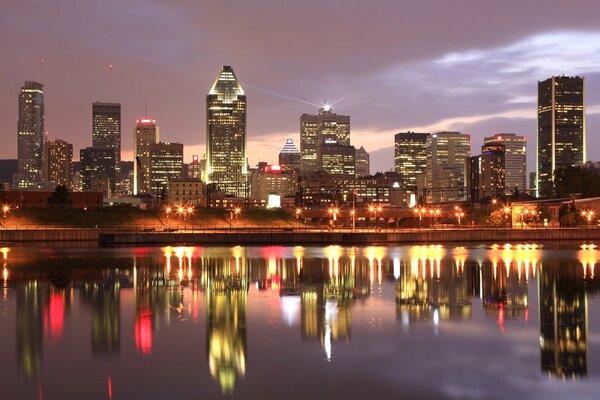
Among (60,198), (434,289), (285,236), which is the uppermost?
(60,198)

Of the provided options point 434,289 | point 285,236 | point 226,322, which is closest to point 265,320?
point 226,322

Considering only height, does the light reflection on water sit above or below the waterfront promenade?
below

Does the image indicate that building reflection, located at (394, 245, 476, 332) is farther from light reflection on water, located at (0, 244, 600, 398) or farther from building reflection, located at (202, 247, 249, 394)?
building reflection, located at (202, 247, 249, 394)

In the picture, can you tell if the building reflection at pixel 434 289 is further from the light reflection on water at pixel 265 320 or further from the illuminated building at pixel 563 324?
the illuminated building at pixel 563 324

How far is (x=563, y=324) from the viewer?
34594 mm

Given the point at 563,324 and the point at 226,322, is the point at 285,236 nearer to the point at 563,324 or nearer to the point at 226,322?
the point at 226,322

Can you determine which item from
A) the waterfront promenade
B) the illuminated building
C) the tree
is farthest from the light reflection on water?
the tree

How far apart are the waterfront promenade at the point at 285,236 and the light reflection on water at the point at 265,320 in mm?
45130

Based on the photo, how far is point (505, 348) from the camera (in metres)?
29.4

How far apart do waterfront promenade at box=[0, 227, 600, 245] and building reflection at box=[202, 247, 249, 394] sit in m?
49.3

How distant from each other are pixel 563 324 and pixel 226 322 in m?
15.1

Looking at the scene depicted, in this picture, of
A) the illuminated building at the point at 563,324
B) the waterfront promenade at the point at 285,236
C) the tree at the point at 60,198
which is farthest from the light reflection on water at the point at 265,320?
the tree at the point at 60,198

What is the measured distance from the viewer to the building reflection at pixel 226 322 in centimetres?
2620

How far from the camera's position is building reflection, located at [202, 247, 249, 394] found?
26203 millimetres
